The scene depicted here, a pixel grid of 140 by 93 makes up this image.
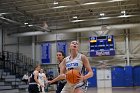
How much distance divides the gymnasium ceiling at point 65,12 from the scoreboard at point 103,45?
1941mm

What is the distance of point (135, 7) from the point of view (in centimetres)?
2344

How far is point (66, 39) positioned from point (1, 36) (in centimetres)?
695

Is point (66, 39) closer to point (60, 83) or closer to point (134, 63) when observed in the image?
point (134, 63)

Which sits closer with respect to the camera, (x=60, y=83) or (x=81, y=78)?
(x=81, y=78)

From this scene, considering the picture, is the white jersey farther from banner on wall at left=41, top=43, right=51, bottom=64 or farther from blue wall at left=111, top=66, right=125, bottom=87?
banner on wall at left=41, top=43, right=51, bottom=64

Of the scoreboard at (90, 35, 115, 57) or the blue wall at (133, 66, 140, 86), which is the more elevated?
the scoreboard at (90, 35, 115, 57)

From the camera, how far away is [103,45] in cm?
2788

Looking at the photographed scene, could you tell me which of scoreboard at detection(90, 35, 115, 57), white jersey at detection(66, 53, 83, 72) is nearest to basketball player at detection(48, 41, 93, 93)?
white jersey at detection(66, 53, 83, 72)

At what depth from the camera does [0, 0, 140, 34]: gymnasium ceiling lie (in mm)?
21328

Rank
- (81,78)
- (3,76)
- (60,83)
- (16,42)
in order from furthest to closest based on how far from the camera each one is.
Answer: (16,42) → (3,76) → (60,83) → (81,78)

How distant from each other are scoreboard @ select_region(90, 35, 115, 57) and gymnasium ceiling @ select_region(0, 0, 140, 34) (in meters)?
1.94

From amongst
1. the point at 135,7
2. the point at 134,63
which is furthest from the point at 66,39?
the point at 135,7

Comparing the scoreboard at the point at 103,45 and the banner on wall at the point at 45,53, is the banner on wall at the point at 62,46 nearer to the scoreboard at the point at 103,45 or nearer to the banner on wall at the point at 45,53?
the banner on wall at the point at 45,53

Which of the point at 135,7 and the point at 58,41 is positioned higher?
the point at 135,7
